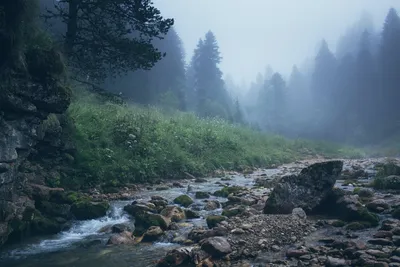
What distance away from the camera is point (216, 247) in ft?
20.9

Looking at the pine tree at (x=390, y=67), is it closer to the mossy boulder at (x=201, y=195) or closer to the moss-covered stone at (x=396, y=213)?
the mossy boulder at (x=201, y=195)

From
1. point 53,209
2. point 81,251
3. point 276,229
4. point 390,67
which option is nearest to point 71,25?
point 53,209

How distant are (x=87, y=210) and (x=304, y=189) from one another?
20.6 ft

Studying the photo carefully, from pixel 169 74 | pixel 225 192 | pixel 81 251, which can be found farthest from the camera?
pixel 169 74

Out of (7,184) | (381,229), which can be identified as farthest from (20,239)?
(381,229)

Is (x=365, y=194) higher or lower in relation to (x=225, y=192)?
higher

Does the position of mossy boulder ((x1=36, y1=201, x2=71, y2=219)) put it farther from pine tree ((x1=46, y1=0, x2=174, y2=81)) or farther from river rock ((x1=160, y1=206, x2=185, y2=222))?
pine tree ((x1=46, y1=0, x2=174, y2=81))

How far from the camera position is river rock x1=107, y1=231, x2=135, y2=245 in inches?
305

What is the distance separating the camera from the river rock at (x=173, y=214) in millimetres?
9422

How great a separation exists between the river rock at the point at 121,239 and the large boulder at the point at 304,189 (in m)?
3.61

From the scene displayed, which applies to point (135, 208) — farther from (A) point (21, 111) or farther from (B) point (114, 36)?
(B) point (114, 36)

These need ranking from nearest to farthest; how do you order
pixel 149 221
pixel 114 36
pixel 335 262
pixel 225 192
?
1. pixel 335 262
2. pixel 149 221
3. pixel 225 192
4. pixel 114 36

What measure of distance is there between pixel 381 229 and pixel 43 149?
10393 mm

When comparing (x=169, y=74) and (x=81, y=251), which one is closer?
(x=81, y=251)
